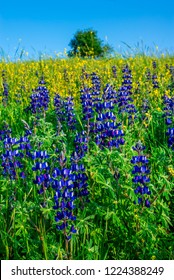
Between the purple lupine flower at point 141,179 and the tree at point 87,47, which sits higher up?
the tree at point 87,47

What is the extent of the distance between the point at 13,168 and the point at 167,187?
1177 mm

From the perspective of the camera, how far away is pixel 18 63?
38.8 ft

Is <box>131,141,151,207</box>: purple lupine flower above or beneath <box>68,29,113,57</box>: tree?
beneath

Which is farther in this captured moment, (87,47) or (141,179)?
(87,47)

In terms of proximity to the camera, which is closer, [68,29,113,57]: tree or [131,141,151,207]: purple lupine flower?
[131,141,151,207]: purple lupine flower

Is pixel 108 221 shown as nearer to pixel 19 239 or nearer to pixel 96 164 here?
pixel 96 164

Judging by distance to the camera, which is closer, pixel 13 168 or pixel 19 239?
pixel 19 239

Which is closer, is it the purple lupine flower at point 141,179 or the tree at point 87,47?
the purple lupine flower at point 141,179

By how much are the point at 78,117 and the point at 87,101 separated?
510 mm

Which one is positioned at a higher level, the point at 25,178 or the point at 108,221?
the point at 25,178
